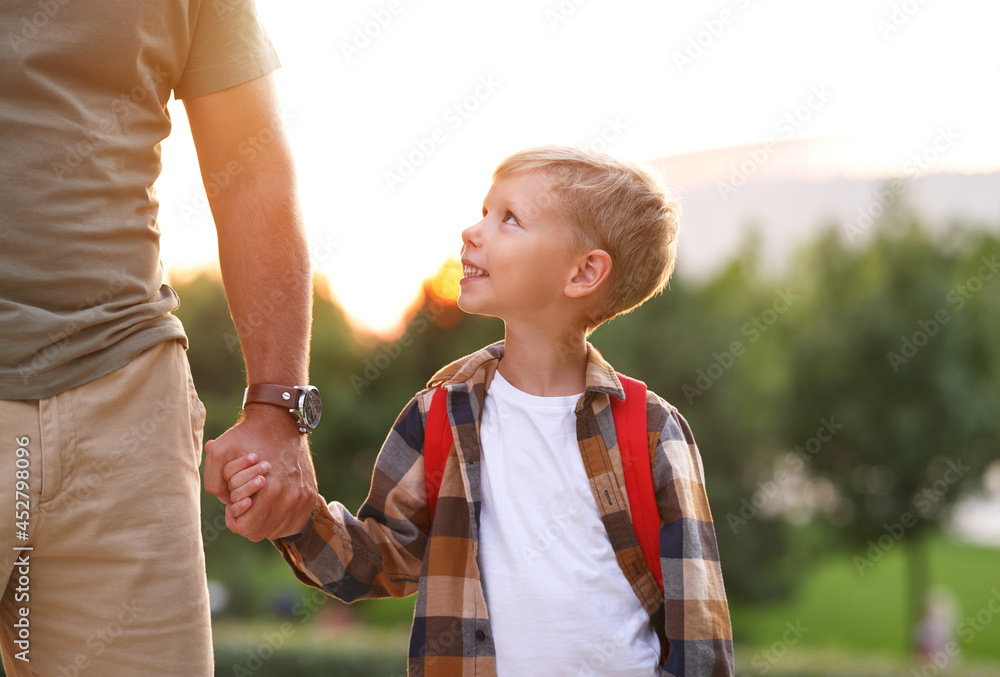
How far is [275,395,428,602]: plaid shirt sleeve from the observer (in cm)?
208

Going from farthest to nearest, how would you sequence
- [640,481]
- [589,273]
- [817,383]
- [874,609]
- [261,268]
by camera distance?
[874,609] → [817,383] → [589,273] → [640,481] → [261,268]

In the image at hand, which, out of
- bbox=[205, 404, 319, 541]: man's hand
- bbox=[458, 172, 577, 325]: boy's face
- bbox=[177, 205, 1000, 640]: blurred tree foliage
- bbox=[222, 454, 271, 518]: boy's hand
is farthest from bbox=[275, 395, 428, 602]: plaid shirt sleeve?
bbox=[177, 205, 1000, 640]: blurred tree foliage

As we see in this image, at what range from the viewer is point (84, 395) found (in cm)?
164

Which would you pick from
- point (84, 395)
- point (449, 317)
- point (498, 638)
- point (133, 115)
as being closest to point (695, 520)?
point (498, 638)

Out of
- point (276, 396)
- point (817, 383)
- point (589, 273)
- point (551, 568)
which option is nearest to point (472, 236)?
point (589, 273)

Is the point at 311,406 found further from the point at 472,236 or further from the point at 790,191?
the point at 790,191

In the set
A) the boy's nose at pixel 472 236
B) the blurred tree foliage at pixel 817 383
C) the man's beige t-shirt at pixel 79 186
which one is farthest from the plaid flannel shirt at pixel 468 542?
the blurred tree foliage at pixel 817 383

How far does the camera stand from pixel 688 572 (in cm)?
201

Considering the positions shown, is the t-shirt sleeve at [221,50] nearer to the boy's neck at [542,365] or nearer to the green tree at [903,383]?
the boy's neck at [542,365]

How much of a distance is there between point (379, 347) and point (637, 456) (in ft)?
83.2

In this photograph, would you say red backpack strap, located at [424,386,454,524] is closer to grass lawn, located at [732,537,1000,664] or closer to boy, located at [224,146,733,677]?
boy, located at [224,146,733,677]

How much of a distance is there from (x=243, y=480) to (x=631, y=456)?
0.90 meters

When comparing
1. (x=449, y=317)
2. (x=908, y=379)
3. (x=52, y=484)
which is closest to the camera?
(x=52, y=484)

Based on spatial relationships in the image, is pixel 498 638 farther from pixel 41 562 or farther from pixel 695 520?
pixel 41 562
